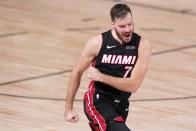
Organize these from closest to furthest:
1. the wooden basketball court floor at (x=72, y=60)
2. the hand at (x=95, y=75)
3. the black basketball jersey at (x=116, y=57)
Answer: the hand at (x=95, y=75) → the black basketball jersey at (x=116, y=57) → the wooden basketball court floor at (x=72, y=60)

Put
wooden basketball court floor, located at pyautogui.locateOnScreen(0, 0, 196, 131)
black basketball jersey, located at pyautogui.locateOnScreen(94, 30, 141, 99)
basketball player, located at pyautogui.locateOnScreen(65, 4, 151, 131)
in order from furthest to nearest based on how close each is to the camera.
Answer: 1. wooden basketball court floor, located at pyautogui.locateOnScreen(0, 0, 196, 131)
2. black basketball jersey, located at pyautogui.locateOnScreen(94, 30, 141, 99)
3. basketball player, located at pyautogui.locateOnScreen(65, 4, 151, 131)

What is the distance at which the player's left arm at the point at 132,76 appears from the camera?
6.86 meters

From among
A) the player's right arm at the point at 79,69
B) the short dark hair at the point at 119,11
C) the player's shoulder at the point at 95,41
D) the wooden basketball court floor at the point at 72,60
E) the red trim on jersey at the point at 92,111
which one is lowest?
the wooden basketball court floor at the point at 72,60

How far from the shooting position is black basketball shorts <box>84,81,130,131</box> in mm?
7078

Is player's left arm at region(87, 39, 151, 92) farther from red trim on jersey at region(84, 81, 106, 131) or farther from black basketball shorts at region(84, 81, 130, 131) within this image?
red trim on jersey at region(84, 81, 106, 131)

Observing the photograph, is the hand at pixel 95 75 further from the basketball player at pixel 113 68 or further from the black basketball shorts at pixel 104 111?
the black basketball shorts at pixel 104 111

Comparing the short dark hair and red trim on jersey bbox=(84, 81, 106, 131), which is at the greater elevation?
the short dark hair

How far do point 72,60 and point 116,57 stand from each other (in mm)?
6684

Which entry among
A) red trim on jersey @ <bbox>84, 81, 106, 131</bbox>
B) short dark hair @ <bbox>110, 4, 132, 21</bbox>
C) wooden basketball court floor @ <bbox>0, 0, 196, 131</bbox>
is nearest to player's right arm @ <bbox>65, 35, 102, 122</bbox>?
red trim on jersey @ <bbox>84, 81, 106, 131</bbox>

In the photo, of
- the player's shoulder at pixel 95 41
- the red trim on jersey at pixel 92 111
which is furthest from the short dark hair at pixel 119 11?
the red trim on jersey at pixel 92 111

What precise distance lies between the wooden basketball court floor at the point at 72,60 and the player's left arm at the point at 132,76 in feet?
8.99

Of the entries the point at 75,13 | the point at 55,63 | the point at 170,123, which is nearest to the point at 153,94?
the point at 170,123

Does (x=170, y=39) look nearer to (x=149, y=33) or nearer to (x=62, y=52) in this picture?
(x=149, y=33)

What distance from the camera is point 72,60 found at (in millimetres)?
13758
